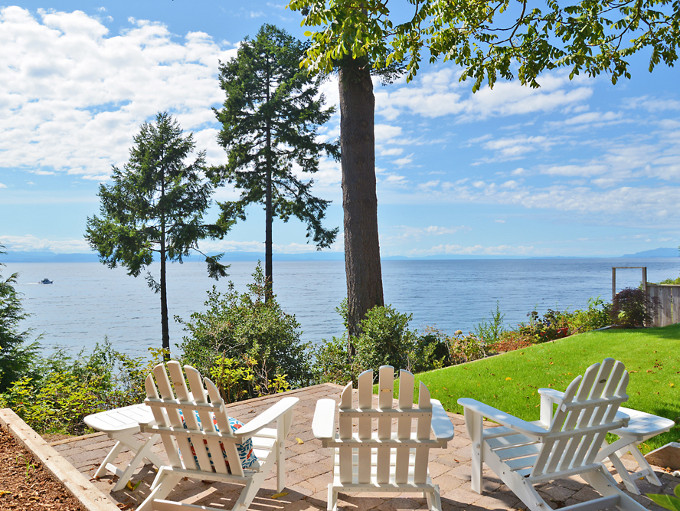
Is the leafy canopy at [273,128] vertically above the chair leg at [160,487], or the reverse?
the leafy canopy at [273,128]

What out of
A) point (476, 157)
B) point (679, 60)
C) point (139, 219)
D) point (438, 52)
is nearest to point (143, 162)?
point (139, 219)

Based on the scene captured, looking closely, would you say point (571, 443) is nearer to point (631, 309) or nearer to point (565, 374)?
point (565, 374)

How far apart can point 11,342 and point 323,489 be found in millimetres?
8438

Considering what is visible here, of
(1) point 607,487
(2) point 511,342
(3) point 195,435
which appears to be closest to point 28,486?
(3) point 195,435

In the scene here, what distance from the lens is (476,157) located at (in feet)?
244

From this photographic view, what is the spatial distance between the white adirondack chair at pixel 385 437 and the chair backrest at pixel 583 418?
604 millimetres

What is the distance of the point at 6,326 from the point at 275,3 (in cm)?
782

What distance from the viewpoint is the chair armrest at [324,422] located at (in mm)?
2846

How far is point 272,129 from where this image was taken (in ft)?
63.3

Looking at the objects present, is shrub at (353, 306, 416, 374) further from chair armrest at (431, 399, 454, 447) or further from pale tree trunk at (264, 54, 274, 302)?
pale tree trunk at (264, 54, 274, 302)

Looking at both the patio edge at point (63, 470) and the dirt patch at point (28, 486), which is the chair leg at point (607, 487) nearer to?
the patio edge at point (63, 470)

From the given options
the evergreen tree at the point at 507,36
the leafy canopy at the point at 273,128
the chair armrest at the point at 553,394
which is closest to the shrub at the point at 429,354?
the chair armrest at the point at 553,394

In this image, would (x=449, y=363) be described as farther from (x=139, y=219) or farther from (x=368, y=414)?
(x=139, y=219)

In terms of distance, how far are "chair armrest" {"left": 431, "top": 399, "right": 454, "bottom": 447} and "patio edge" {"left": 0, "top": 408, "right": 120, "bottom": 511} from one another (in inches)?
71.7
